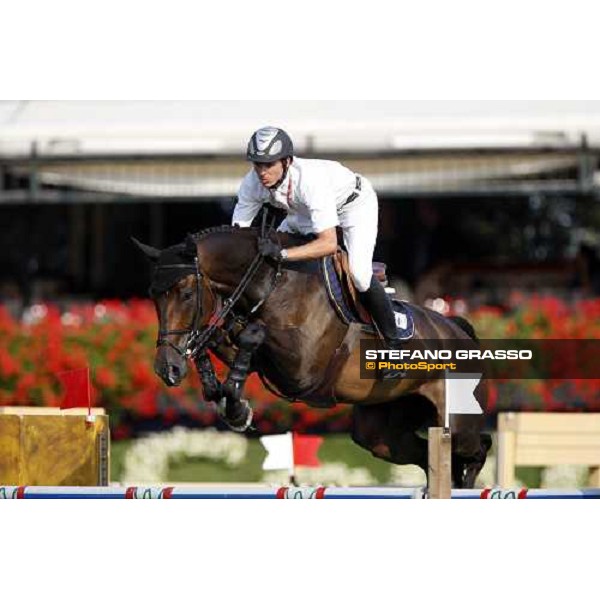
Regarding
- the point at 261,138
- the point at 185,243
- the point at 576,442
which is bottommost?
the point at 576,442

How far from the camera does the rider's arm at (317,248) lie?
612 centimetres

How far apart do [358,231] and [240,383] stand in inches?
34.2

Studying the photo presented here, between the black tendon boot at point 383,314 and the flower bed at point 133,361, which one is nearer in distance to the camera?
the black tendon boot at point 383,314

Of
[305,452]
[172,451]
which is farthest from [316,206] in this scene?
[172,451]

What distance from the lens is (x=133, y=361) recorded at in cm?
879

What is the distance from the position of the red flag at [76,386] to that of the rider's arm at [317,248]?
1.21 m

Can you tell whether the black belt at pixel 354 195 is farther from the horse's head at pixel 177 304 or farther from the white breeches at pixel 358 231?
the horse's head at pixel 177 304

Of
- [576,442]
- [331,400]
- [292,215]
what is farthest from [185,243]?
[576,442]

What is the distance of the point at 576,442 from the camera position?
7.23 m

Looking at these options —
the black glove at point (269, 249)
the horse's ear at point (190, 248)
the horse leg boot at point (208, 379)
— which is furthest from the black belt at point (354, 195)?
the horse leg boot at point (208, 379)

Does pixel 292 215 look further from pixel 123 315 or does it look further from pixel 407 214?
pixel 407 214

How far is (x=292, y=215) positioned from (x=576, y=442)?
1924mm

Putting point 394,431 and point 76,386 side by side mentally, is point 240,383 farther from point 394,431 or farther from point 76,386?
point 394,431

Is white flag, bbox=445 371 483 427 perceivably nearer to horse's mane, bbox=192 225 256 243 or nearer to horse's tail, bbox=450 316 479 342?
horse's tail, bbox=450 316 479 342
